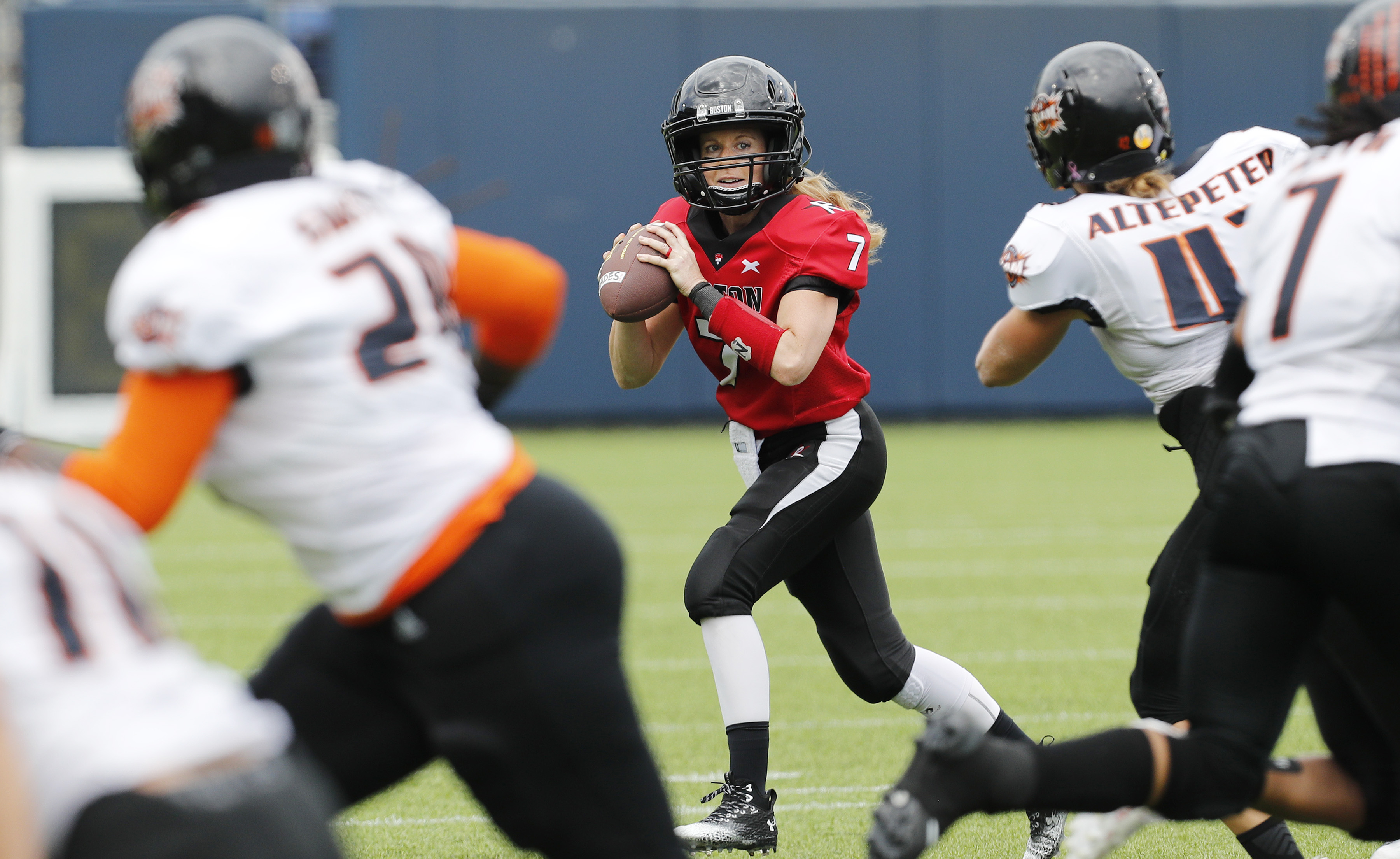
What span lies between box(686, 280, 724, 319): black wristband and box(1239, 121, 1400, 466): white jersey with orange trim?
1345mm

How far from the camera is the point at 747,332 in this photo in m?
3.45

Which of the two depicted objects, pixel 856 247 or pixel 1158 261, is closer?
pixel 1158 261

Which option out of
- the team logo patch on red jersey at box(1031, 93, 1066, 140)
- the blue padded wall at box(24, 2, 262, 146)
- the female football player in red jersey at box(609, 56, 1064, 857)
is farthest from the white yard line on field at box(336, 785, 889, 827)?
the blue padded wall at box(24, 2, 262, 146)

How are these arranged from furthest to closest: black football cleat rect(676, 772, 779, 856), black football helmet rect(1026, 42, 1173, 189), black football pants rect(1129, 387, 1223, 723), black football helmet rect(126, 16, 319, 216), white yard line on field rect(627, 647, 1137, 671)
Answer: white yard line on field rect(627, 647, 1137, 671) → black football cleat rect(676, 772, 779, 856) → black football helmet rect(1026, 42, 1173, 189) → black football pants rect(1129, 387, 1223, 723) → black football helmet rect(126, 16, 319, 216)

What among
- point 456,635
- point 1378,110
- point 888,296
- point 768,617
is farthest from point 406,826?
point 888,296

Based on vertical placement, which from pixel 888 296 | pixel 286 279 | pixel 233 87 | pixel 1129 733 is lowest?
pixel 888 296

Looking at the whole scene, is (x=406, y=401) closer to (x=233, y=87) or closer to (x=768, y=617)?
(x=233, y=87)

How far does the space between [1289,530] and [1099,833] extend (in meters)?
0.88

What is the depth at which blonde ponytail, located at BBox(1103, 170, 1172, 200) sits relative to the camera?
10.8 ft

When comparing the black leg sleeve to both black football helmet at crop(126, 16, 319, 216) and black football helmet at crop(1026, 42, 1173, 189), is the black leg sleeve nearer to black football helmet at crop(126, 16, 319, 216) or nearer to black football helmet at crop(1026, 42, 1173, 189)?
black football helmet at crop(1026, 42, 1173, 189)

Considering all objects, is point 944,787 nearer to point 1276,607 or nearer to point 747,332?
point 1276,607

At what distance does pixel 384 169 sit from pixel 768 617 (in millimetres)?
4632

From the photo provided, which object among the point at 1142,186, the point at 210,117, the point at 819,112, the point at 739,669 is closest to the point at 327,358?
the point at 210,117

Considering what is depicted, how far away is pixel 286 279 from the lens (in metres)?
1.94
